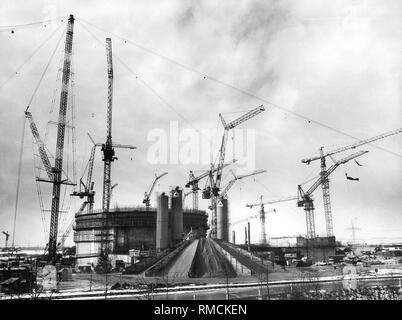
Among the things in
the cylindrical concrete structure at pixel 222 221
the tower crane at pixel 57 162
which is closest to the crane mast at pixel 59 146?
the tower crane at pixel 57 162

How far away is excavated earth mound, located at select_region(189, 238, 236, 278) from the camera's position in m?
66.7

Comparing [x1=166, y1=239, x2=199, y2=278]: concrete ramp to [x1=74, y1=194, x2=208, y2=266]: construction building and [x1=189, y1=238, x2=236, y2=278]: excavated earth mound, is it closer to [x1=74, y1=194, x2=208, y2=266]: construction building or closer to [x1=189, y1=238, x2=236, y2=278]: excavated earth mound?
[x1=189, y1=238, x2=236, y2=278]: excavated earth mound

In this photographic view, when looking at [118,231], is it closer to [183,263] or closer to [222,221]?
[222,221]

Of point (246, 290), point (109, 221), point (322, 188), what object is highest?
point (322, 188)

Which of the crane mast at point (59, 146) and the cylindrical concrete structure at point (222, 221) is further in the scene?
the cylindrical concrete structure at point (222, 221)

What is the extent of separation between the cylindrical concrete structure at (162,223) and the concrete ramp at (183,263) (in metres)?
13.3

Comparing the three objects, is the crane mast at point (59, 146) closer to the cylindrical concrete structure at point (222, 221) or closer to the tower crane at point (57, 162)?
the tower crane at point (57, 162)

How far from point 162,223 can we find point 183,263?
2367 cm

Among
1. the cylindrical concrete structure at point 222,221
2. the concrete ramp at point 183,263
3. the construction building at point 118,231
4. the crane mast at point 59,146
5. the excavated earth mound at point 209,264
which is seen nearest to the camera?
the excavated earth mound at point 209,264

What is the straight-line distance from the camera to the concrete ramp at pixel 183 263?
6869cm
